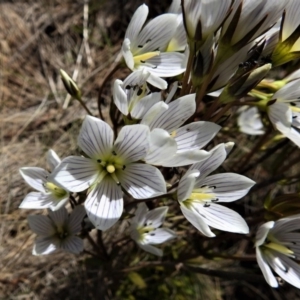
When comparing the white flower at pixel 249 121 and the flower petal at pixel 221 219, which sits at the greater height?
the flower petal at pixel 221 219

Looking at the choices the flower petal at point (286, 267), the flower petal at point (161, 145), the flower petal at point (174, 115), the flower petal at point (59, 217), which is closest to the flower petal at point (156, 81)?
the flower petal at point (174, 115)

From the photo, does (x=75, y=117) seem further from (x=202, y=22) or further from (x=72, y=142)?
(x=202, y=22)

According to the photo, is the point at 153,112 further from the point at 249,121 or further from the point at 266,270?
the point at 249,121

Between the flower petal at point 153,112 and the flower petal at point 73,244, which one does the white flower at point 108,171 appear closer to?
the flower petal at point 153,112

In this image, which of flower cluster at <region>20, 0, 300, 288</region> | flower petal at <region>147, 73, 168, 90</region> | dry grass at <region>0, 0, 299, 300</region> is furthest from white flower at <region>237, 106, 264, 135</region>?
flower petal at <region>147, 73, 168, 90</region>

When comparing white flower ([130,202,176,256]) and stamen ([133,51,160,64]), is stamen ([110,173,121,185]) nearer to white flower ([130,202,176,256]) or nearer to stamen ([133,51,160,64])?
white flower ([130,202,176,256])

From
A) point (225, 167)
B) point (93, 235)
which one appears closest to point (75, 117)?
point (93, 235)
